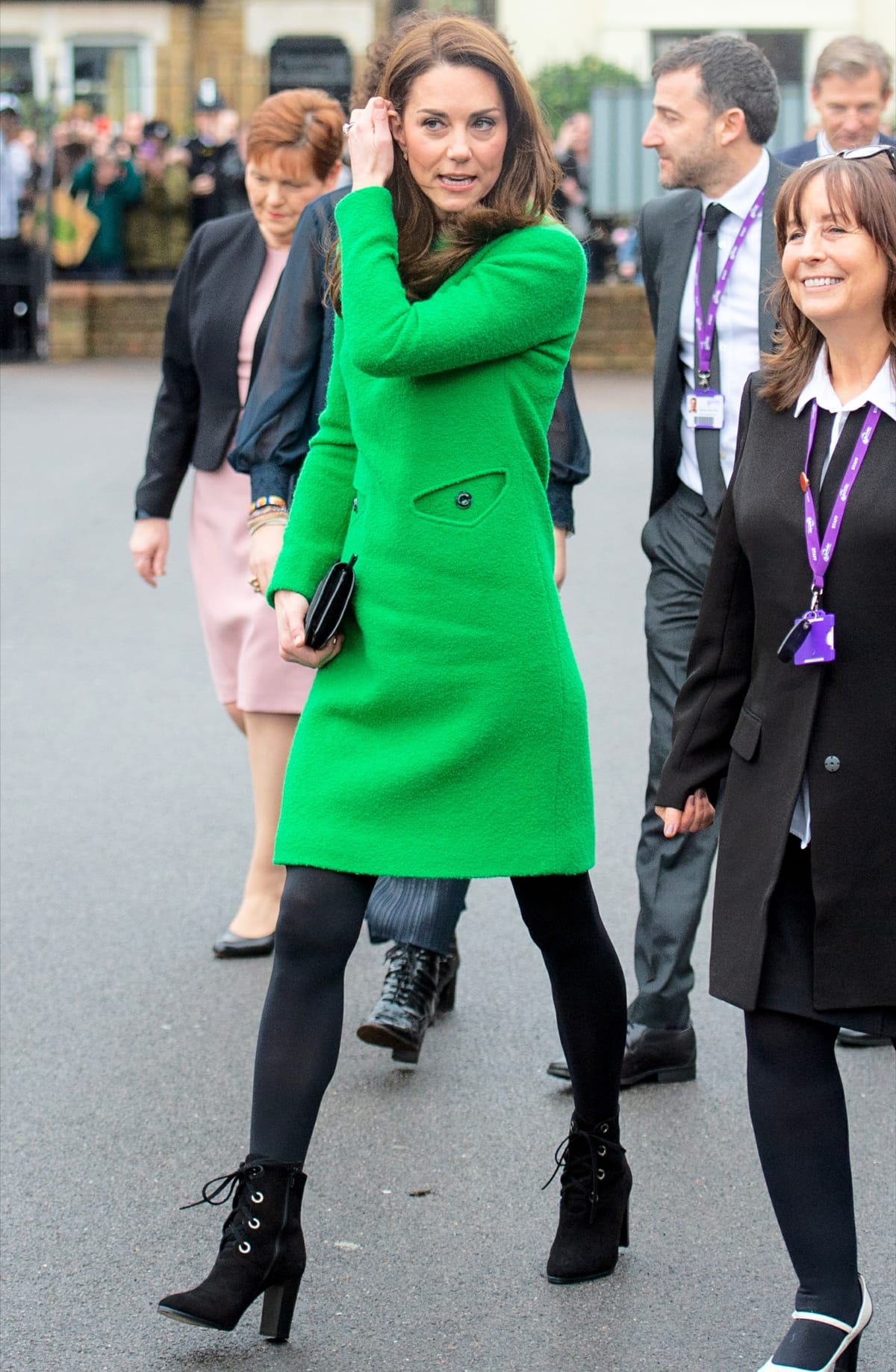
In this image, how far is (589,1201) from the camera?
3576 mm

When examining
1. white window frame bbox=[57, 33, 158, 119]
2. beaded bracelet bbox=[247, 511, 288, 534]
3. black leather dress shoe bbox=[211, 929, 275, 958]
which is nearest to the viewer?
beaded bracelet bbox=[247, 511, 288, 534]

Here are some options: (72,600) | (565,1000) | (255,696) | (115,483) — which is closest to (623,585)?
(72,600)

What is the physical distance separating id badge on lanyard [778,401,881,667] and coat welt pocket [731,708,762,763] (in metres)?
0.12

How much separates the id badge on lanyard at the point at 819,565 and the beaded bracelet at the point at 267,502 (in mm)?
1466

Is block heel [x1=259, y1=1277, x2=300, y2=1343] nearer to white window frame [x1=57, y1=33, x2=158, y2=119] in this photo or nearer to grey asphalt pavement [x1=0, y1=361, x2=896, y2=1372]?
grey asphalt pavement [x1=0, y1=361, x2=896, y2=1372]

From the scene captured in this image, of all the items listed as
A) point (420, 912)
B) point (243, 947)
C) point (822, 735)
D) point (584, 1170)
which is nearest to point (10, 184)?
point (243, 947)

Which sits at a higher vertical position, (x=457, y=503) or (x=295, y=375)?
(x=295, y=375)

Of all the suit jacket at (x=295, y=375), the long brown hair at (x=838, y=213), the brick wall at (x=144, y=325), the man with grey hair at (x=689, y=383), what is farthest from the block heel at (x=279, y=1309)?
the brick wall at (x=144, y=325)

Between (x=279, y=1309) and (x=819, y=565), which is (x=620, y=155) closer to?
(x=819, y=565)

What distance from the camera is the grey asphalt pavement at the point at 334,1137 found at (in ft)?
11.2

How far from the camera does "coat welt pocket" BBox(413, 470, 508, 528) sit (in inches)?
130

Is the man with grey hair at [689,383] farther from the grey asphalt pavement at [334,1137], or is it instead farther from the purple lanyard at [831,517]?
the purple lanyard at [831,517]

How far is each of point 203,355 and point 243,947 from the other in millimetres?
1508

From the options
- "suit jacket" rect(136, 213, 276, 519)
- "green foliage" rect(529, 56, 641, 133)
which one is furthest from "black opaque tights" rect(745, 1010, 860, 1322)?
"green foliage" rect(529, 56, 641, 133)
